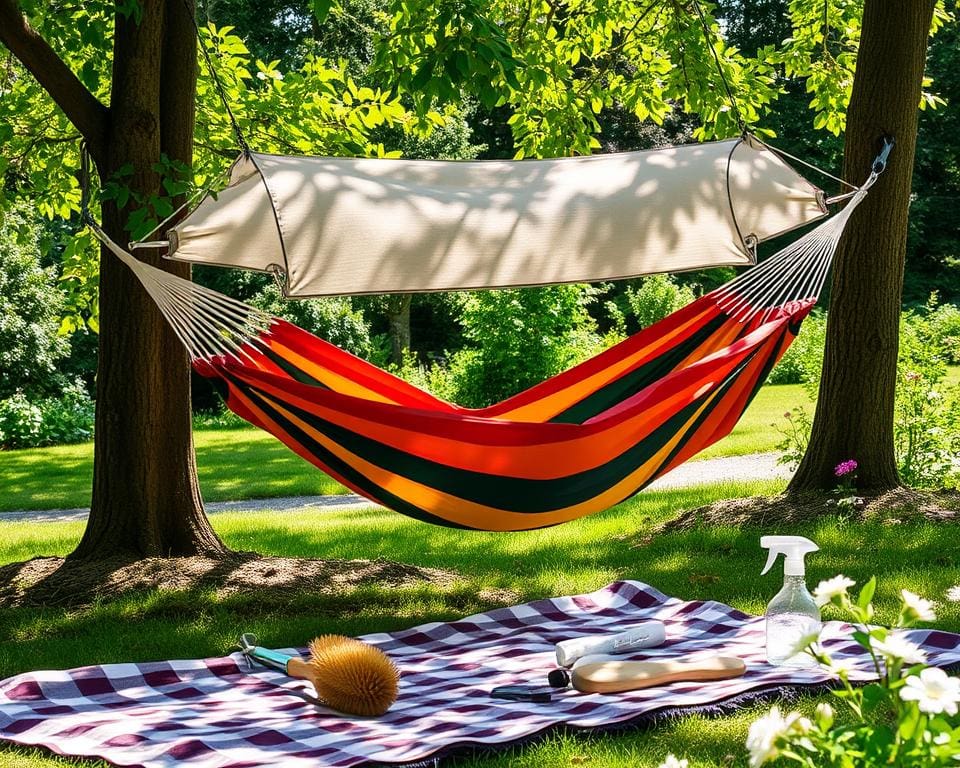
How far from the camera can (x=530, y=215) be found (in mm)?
3502

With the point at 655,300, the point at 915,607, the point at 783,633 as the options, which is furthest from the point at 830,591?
the point at 655,300

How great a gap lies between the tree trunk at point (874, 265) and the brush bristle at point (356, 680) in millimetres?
2496

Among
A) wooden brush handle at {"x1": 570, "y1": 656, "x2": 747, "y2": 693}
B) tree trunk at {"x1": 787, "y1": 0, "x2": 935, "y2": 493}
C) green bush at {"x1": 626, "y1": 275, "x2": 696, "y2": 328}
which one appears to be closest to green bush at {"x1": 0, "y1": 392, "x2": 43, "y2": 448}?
green bush at {"x1": 626, "y1": 275, "x2": 696, "y2": 328}

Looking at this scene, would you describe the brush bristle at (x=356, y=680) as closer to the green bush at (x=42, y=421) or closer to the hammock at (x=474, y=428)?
the hammock at (x=474, y=428)

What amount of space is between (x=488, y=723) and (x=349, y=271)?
4.73 feet

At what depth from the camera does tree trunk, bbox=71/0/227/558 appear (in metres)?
3.59

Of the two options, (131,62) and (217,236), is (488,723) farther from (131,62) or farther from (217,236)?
(131,62)

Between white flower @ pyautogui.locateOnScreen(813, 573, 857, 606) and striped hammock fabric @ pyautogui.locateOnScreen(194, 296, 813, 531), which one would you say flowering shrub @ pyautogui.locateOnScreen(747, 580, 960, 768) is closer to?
white flower @ pyautogui.locateOnScreen(813, 573, 857, 606)

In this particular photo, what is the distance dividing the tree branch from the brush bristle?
203 cm

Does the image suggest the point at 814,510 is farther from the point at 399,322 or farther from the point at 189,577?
the point at 399,322

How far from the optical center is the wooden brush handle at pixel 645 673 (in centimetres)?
243

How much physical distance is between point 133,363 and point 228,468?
4.53m

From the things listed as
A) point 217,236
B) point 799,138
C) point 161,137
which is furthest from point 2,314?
point 799,138

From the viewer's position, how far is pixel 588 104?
18.1 ft
